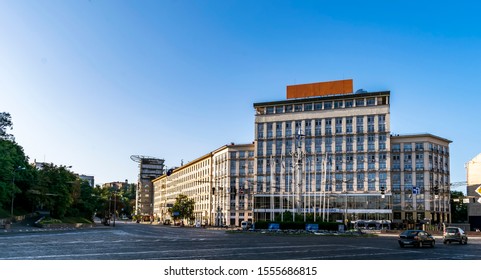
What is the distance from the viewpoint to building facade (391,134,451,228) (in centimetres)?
10988

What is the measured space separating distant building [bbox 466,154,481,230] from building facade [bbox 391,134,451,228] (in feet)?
16.9

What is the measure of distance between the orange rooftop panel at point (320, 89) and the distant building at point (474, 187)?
117 ft

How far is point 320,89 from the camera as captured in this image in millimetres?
117250

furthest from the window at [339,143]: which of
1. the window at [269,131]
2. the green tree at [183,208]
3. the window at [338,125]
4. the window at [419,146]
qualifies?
the green tree at [183,208]

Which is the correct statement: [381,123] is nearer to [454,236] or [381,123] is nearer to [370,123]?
[370,123]

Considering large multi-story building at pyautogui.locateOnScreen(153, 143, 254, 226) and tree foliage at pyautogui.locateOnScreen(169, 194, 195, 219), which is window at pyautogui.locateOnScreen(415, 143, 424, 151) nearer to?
large multi-story building at pyautogui.locateOnScreen(153, 143, 254, 226)

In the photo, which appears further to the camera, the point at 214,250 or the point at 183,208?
the point at 183,208

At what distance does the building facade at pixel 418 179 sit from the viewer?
10988 centimetres

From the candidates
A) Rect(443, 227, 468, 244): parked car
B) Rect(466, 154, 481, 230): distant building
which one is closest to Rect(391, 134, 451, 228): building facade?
Rect(466, 154, 481, 230): distant building

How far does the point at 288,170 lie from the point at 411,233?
8090 centimetres

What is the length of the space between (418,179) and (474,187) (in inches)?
566

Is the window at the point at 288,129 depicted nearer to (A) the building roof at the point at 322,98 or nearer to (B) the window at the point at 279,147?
(B) the window at the point at 279,147

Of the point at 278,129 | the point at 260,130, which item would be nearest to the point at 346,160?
the point at 278,129

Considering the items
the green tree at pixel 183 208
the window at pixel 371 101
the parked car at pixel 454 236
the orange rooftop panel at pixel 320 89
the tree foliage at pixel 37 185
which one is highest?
the orange rooftop panel at pixel 320 89
